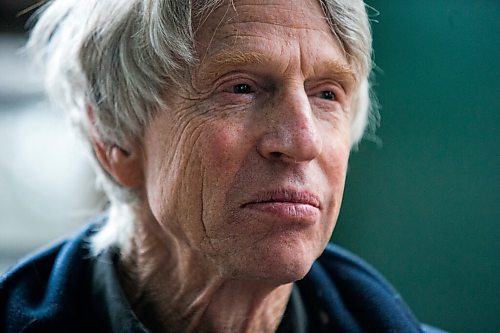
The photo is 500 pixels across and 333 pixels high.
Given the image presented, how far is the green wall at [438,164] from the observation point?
2.03 meters

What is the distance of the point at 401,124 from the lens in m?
2.22

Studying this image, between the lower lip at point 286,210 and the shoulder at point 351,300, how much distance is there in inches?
17.2

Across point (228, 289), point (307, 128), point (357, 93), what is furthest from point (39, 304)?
point (357, 93)

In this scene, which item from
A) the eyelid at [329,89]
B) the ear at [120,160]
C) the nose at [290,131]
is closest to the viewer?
the nose at [290,131]

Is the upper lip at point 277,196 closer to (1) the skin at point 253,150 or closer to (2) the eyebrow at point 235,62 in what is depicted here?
(1) the skin at point 253,150

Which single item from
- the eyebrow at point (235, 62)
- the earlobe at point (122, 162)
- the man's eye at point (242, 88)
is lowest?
the earlobe at point (122, 162)

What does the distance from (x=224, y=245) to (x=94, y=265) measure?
0.48 meters

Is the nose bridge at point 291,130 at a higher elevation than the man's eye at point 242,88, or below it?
below

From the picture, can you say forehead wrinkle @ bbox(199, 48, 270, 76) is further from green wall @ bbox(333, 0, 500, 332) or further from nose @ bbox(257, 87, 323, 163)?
green wall @ bbox(333, 0, 500, 332)

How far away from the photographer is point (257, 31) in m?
1.29

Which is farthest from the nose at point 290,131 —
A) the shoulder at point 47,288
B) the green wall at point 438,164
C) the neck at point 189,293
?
the green wall at point 438,164

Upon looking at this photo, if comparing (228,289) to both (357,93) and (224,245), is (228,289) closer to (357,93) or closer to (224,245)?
(224,245)

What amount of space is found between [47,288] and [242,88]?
0.67 m

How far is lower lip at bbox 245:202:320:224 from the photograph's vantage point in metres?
1.26
